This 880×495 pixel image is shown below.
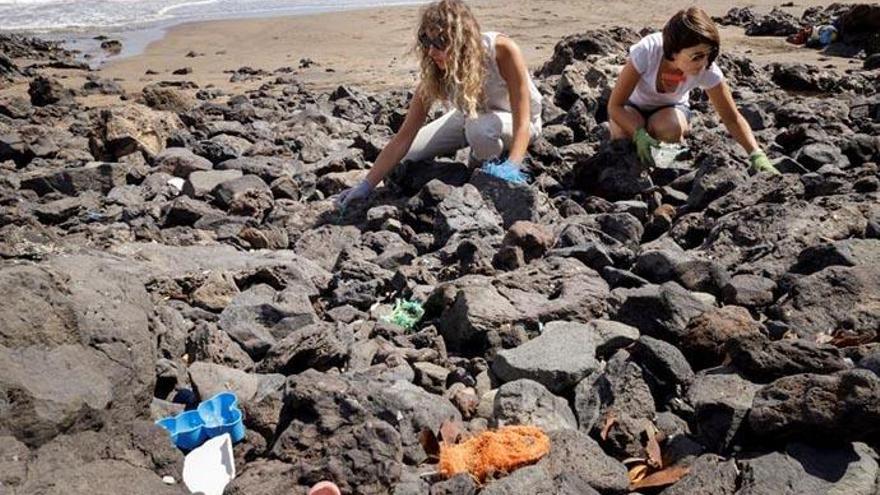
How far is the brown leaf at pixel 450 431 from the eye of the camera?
9.99ft

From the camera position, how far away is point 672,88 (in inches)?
236

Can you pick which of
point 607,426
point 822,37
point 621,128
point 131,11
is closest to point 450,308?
point 607,426

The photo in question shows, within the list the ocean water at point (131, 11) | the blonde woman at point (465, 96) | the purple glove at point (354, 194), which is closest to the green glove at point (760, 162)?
the blonde woman at point (465, 96)

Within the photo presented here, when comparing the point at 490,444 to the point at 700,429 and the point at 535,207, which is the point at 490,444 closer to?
the point at 700,429

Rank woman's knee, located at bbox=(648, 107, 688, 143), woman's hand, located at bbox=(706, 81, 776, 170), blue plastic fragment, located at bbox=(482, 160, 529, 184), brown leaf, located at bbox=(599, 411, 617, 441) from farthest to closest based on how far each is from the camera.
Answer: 1. woman's knee, located at bbox=(648, 107, 688, 143)
2. woman's hand, located at bbox=(706, 81, 776, 170)
3. blue plastic fragment, located at bbox=(482, 160, 529, 184)
4. brown leaf, located at bbox=(599, 411, 617, 441)

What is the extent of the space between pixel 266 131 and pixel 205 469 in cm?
558

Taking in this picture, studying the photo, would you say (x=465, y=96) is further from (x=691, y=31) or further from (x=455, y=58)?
(x=691, y=31)

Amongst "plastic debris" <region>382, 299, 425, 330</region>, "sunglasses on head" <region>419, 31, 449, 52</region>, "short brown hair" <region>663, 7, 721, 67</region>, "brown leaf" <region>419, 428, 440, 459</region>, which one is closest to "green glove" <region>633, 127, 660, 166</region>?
"short brown hair" <region>663, 7, 721, 67</region>

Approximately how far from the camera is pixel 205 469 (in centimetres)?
277

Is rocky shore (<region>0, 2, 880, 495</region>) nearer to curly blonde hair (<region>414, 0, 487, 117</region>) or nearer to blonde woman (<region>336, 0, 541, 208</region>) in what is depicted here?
blonde woman (<region>336, 0, 541, 208</region>)

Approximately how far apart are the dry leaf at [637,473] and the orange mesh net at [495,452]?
292 millimetres

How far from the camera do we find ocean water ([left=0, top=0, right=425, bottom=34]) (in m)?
18.3

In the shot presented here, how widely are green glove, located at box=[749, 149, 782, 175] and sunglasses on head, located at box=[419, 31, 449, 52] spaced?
214 cm

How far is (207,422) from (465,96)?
3091 mm
